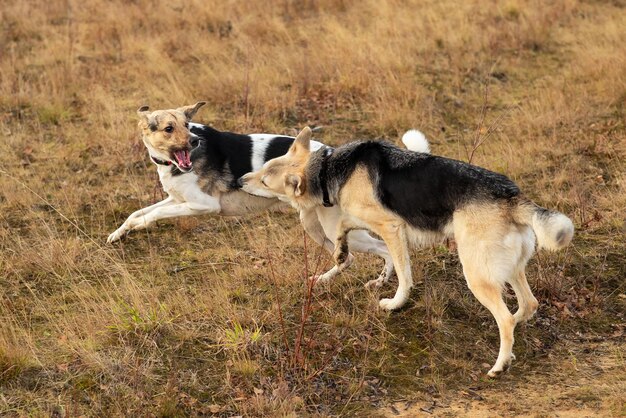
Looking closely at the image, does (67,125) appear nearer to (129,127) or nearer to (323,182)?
(129,127)

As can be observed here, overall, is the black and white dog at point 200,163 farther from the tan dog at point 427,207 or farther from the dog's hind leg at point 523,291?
the dog's hind leg at point 523,291

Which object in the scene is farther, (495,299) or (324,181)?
(324,181)

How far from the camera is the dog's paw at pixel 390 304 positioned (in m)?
6.06

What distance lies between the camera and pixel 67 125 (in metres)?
10.7

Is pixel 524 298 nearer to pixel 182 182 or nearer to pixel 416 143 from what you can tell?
pixel 416 143

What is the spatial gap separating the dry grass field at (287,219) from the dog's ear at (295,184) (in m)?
0.49

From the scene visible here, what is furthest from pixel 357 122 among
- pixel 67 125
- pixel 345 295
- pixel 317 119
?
pixel 345 295

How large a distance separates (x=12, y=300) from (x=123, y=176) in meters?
3.10

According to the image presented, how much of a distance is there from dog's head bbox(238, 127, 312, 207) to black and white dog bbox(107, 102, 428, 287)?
1.67 feet

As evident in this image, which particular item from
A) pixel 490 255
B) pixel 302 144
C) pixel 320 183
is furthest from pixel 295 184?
pixel 490 255

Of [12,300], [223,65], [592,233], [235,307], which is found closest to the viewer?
[235,307]

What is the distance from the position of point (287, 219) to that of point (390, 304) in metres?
2.56

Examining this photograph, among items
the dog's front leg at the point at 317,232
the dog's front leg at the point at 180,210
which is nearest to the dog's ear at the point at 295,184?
the dog's front leg at the point at 317,232

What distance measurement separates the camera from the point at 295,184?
627 cm
